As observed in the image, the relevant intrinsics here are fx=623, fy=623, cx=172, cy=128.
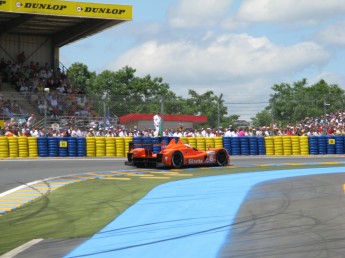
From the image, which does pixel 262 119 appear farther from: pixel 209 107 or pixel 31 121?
pixel 31 121

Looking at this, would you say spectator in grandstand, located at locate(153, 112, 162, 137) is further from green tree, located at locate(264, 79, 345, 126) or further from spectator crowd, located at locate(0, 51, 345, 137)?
green tree, located at locate(264, 79, 345, 126)

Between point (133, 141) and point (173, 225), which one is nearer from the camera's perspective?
point (173, 225)

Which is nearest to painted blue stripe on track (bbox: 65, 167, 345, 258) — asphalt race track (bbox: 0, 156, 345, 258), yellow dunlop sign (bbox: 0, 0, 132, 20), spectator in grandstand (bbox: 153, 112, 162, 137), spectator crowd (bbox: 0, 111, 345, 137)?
asphalt race track (bbox: 0, 156, 345, 258)

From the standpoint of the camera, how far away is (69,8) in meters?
33.7

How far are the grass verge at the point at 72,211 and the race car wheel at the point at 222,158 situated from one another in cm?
471

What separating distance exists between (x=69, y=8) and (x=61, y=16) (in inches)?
28.5

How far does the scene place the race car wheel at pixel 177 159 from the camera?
18375 mm

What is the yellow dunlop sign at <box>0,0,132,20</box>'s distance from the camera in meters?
32.0

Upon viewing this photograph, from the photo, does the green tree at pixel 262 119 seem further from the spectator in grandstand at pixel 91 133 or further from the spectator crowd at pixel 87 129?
the spectator in grandstand at pixel 91 133

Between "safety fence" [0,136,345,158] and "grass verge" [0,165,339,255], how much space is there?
34.4 ft

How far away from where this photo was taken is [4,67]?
35.1m

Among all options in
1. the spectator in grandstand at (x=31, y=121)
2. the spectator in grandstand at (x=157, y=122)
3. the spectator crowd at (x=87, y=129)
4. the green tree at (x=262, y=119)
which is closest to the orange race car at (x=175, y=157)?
the spectator in grandstand at (x=157, y=122)

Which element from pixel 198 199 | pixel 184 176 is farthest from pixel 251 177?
pixel 198 199

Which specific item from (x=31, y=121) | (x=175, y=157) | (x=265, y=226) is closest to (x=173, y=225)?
(x=265, y=226)
